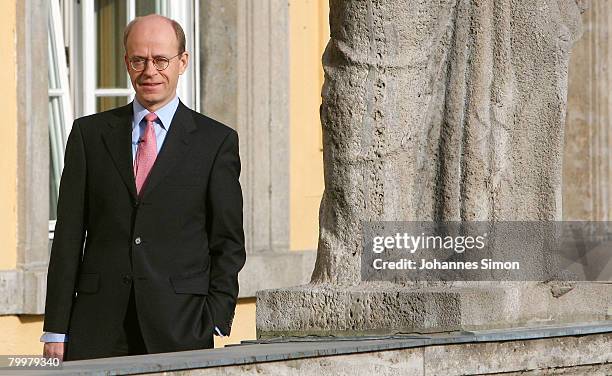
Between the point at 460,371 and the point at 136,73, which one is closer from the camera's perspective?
the point at 136,73

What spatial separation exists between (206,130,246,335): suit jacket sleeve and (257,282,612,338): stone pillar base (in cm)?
132

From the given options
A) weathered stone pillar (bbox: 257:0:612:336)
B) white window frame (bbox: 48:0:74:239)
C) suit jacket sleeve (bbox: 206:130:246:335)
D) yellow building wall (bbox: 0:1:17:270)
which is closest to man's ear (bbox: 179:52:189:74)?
suit jacket sleeve (bbox: 206:130:246:335)

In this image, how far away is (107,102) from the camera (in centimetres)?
1387

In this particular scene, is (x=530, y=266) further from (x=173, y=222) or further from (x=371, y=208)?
(x=173, y=222)

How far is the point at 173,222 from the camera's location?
262 inches

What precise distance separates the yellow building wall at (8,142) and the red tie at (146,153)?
232 inches

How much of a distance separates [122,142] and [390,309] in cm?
158

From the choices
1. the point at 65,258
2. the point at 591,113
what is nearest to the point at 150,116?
the point at 65,258

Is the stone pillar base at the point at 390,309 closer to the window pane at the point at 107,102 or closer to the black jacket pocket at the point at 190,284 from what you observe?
the black jacket pocket at the point at 190,284

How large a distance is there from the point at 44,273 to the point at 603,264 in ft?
12.8

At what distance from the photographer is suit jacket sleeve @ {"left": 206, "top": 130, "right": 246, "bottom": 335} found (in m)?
6.68

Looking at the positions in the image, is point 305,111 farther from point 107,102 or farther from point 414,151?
point 414,151

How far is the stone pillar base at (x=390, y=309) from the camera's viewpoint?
313 inches

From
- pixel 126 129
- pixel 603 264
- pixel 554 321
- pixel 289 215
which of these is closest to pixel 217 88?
pixel 289 215
